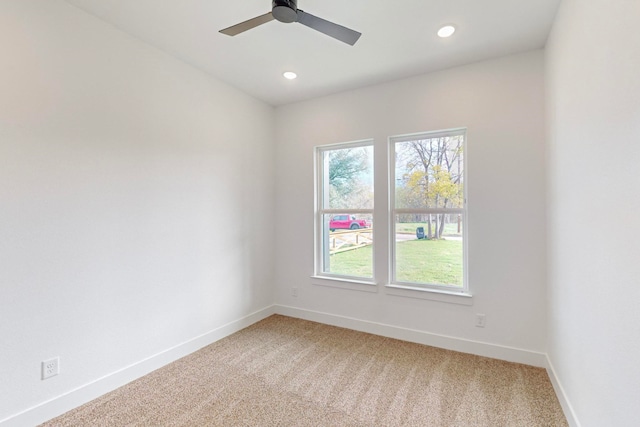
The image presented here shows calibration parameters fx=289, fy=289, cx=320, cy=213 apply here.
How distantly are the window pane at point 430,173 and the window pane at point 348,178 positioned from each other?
357 millimetres

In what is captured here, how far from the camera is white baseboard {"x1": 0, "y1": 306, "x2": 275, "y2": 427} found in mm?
1823

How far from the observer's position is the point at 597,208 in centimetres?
147

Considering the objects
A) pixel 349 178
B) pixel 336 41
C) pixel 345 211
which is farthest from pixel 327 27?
pixel 345 211

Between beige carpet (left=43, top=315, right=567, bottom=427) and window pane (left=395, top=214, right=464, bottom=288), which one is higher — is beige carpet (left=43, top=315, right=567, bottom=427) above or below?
below

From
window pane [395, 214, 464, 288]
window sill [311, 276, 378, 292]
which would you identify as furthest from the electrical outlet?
window pane [395, 214, 464, 288]

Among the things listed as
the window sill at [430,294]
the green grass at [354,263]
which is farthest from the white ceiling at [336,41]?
the window sill at [430,294]

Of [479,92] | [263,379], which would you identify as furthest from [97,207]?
[479,92]

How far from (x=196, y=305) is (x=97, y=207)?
4.29 ft

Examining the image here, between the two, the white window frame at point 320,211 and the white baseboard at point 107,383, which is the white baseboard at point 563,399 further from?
the white baseboard at point 107,383

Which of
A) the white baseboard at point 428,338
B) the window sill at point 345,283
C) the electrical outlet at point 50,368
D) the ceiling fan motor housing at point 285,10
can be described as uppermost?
the ceiling fan motor housing at point 285,10

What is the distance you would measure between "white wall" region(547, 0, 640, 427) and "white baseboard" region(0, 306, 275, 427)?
3.01m

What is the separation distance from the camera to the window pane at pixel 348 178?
3488mm

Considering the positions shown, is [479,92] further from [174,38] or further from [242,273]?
[242,273]

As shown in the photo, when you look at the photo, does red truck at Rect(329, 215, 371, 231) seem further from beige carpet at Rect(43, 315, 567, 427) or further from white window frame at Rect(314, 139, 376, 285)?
beige carpet at Rect(43, 315, 567, 427)
